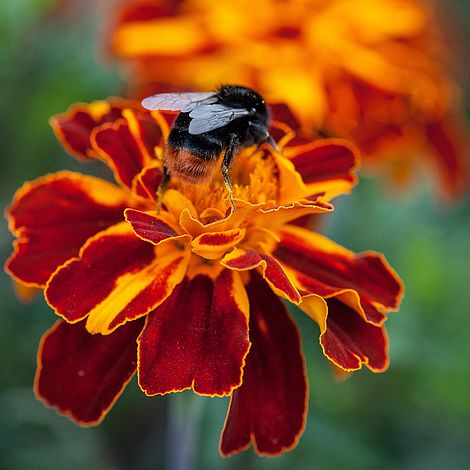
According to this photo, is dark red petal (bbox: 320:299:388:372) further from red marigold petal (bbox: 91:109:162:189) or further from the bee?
red marigold petal (bbox: 91:109:162:189)

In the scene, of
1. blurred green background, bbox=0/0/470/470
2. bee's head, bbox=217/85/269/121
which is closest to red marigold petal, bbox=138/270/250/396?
bee's head, bbox=217/85/269/121

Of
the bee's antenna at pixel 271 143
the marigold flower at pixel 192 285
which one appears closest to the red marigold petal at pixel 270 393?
the marigold flower at pixel 192 285

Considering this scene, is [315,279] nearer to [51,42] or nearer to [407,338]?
[407,338]

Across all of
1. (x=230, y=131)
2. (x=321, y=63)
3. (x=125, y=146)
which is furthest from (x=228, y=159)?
(x=321, y=63)

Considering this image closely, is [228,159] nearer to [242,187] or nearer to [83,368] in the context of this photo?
[242,187]

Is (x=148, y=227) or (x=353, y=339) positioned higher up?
(x=148, y=227)

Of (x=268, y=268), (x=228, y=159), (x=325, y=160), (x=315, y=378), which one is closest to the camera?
(x=268, y=268)

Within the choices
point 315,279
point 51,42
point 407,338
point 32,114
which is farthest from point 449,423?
point 51,42
